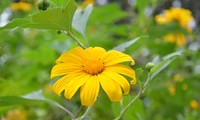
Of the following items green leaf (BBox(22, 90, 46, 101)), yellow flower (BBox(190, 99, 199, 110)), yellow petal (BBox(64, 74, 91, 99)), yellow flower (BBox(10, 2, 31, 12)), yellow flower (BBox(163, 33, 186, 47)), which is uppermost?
yellow petal (BBox(64, 74, 91, 99))

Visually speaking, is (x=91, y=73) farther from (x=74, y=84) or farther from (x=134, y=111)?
(x=134, y=111)

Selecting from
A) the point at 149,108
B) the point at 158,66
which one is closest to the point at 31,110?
the point at 149,108

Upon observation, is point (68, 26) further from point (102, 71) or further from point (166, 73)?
point (166, 73)

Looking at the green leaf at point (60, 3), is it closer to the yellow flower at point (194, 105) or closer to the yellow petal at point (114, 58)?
the yellow petal at point (114, 58)

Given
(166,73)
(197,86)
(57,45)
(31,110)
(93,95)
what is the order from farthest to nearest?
(31,110)
(166,73)
(197,86)
(57,45)
(93,95)

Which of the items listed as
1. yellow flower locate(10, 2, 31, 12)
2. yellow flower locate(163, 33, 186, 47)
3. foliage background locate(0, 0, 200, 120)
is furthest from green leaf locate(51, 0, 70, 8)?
yellow flower locate(10, 2, 31, 12)

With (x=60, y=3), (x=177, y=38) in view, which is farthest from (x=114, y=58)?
(x=177, y=38)

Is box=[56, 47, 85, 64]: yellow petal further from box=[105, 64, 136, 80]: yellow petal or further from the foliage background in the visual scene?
the foliage background
